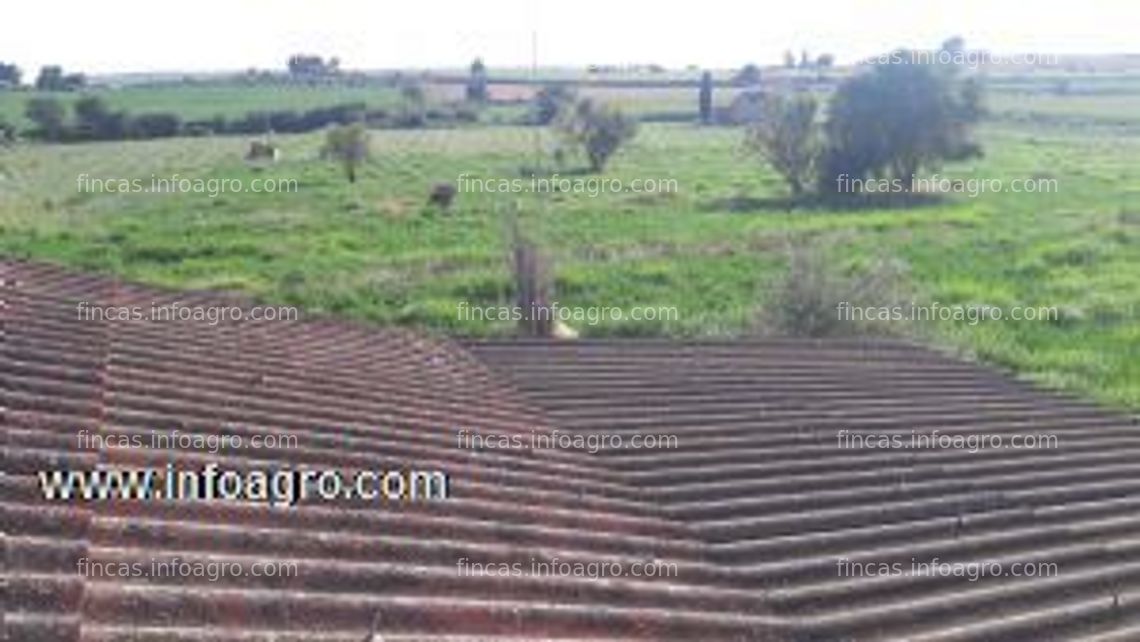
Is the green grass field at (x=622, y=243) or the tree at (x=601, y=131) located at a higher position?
the tree at (x=601, y=131)

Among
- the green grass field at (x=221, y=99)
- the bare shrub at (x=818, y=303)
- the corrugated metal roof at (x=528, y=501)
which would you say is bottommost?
the green grass field at (x=221, y=99)

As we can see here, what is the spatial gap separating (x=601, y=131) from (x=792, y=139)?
A: 1116 cm

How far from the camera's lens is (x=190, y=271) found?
Answer: 2939 cm

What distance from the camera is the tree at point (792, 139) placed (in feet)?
164

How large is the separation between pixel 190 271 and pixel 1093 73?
6709 inches

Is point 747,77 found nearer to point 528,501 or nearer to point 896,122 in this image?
point 896,122

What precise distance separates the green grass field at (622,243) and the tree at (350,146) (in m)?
1.24

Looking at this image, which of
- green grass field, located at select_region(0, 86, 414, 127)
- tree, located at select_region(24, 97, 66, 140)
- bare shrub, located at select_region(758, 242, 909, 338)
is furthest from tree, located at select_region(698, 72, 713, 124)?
bare shrub, located at select_region(758, 242, 909, 338)

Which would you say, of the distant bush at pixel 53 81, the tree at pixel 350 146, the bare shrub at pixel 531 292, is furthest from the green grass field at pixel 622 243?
the distant bush at pixel 53 81

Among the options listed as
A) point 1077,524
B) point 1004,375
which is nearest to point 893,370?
point 1004,375

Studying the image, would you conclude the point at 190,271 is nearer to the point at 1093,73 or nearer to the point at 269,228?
the point at 269,228

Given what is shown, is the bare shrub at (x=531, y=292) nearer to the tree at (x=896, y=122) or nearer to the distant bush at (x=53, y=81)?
the tree at (x=896, y=122)

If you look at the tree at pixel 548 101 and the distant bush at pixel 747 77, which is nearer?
the tree at pixel 548 101

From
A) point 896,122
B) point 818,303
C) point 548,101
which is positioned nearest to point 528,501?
point 818,303
